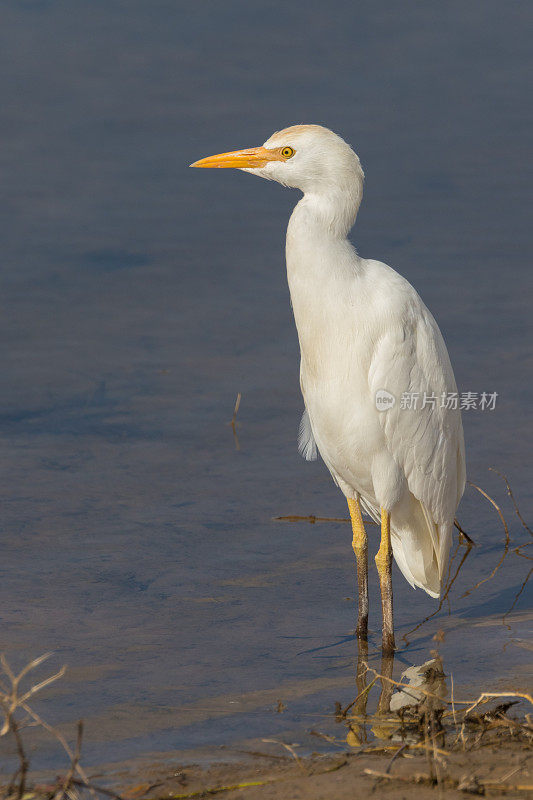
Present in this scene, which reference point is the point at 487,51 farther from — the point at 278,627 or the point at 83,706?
the point at 83,706

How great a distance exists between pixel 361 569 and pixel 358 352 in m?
1.14

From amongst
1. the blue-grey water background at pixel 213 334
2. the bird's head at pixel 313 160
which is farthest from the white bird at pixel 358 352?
the blue-grey water background at pixel 213 334

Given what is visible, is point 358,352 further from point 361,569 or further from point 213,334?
point 213,334

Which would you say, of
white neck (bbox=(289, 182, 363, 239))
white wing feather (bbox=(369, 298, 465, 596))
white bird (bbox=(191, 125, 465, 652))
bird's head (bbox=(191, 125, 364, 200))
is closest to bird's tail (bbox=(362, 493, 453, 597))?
white wing feather (bbox=(369, 298, 465, 596))

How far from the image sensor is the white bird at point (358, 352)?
16.8 feet

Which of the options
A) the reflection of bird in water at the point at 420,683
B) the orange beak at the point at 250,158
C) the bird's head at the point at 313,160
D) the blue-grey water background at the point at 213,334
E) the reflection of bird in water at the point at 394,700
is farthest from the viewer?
the blue-grey water background at the point at 213,334

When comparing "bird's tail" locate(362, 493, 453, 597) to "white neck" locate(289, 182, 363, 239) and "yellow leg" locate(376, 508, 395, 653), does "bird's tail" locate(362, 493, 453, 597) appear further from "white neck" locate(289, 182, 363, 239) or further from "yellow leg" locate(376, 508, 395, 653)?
"white neck" locate(289, 182, 363, 239)

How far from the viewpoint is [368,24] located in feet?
45.8

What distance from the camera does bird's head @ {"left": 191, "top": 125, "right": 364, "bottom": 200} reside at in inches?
200

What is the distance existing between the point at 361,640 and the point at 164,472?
2.35 meters

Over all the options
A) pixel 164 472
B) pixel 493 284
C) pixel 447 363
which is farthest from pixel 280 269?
pixel 447 363

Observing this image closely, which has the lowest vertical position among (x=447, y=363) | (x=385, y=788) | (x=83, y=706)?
(x=83, y=706)

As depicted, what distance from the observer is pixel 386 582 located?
216 inches

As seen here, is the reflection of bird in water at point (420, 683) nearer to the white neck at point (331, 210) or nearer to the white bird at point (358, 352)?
the white bird at point (358, 352)
